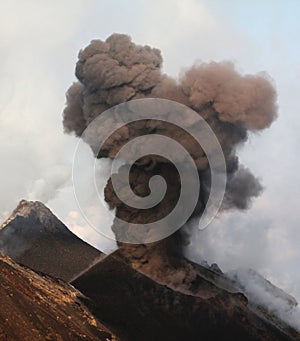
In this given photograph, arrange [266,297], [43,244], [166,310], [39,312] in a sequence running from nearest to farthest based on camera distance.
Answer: [39,312], [166,310], [266,297], [43,244]

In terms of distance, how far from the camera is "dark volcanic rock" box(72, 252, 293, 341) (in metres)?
Result: 38.5

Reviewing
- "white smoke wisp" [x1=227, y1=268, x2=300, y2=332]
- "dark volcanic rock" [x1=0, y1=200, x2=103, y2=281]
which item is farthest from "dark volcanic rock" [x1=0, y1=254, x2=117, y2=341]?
"white smoke wisp" [x1=227, y1=268, x2=300, y2=332]

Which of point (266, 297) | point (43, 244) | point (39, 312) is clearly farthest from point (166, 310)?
point (43, 244)

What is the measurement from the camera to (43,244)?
57250mm

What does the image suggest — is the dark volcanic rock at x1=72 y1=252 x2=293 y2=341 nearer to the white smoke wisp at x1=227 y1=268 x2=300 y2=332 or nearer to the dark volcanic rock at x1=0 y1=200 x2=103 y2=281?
the white smoke wisp at x1=227 y1=268 x2=300 y2=332

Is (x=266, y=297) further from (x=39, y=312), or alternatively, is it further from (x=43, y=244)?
(x=39, y=312)

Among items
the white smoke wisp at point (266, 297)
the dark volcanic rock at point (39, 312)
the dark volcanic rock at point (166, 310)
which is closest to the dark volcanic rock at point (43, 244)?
the dark volcanic rock at point (166, 310)

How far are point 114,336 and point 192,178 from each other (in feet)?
50.3

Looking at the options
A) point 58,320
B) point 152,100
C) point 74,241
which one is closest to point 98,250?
point 74,241

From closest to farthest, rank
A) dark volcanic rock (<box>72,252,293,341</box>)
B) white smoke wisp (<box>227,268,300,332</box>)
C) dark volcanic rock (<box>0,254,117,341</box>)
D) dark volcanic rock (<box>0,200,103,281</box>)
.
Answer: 1. dark volcanic rock (<box>0,254,117,341</box>)
2. dark volcanic rock (<box>72,252,293,341</box>)
3. white smoke wisp (<box>227,268,300,332</box>)
4. dark volcanic rock (<box>0,200,103,281</box>)

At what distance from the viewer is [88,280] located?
151ft

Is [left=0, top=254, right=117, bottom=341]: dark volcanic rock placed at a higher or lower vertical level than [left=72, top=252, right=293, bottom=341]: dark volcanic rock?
lower

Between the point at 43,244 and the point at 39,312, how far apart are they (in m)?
30.1

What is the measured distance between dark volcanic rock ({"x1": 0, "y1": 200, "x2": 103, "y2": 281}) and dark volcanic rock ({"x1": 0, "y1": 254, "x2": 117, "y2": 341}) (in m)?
15.2
